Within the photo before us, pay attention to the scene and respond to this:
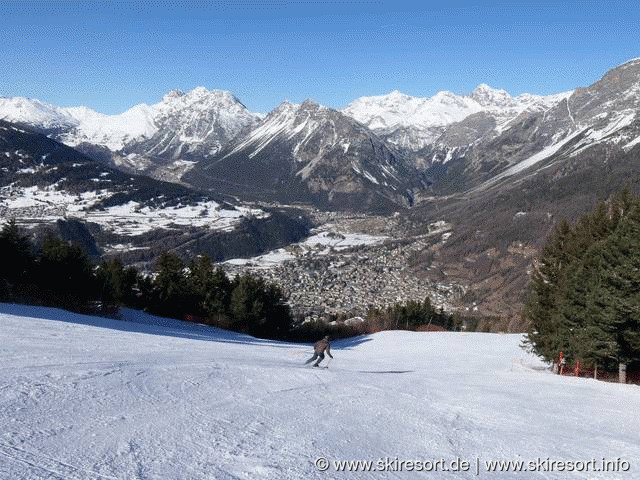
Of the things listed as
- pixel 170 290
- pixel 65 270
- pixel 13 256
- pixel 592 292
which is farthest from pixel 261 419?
pixel 170 290

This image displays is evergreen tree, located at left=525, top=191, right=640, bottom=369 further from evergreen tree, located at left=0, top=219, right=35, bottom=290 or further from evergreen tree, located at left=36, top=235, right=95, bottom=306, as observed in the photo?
evergreen tree, located at left=0, top=219, right=35, bottom=290

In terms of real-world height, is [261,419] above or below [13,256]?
below

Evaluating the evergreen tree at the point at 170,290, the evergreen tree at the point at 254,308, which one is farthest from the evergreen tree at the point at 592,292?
the evergreen tree at the point at 170,290

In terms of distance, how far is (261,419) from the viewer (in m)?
11.5

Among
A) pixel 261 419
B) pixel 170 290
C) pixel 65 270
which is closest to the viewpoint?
pixel 261 419

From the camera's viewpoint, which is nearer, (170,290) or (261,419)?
(261,419)

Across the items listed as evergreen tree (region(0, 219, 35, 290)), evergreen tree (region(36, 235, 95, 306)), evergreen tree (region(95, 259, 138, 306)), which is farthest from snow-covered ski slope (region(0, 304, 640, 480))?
evergreen tree (region(95, 259, 138, 306))

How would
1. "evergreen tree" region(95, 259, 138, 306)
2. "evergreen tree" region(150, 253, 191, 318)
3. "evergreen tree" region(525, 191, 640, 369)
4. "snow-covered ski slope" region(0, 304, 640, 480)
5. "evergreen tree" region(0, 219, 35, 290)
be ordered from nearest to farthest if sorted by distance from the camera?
"snow-covered ski slope" region(0, 304, 640, 480) < "evergreen tree" region(525, 191, 640, 369) < "evergreen tree" region(0, 219, 35, 290) < "evergreen tree" region(95, 259, 138, 306) < "evergreen tree" region(150, 253, 191, 318)

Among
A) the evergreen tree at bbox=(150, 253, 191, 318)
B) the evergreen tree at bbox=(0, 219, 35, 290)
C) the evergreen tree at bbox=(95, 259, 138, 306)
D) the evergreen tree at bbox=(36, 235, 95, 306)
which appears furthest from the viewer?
the evergreen tree at bbox=(150, 253, 191, 318)

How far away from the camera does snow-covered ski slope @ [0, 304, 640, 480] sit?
330 inches

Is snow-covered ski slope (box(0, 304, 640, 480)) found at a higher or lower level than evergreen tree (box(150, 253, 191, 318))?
lower

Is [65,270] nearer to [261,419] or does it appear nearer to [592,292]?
[592,292]

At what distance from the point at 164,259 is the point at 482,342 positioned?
32.9 metres

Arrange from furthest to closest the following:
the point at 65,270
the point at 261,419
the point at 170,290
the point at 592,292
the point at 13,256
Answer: the point at 170,290, the point at 65,270, the point at 13,256, the point at 592,292, the point at 261,419
